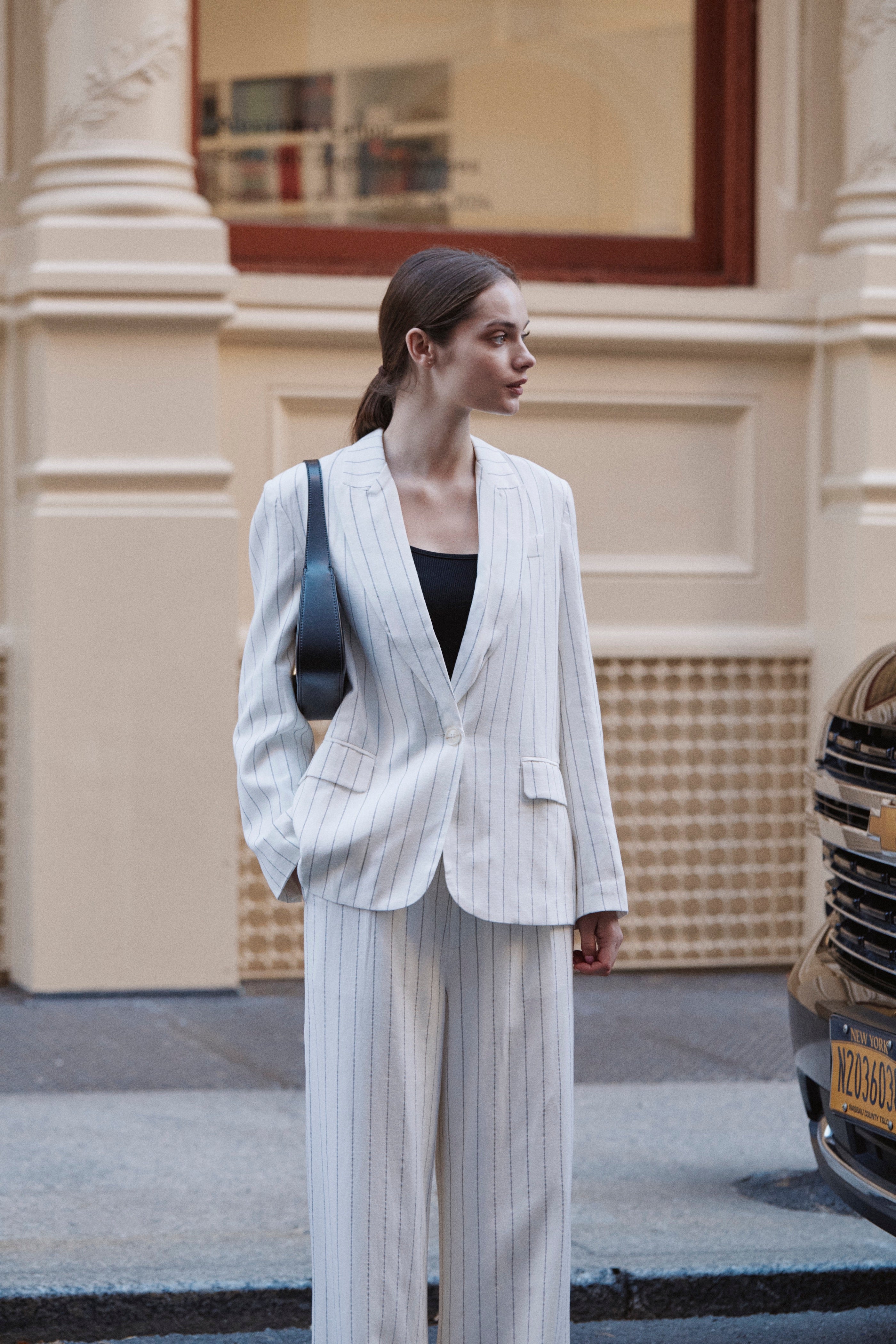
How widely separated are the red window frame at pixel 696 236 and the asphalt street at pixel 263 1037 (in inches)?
111

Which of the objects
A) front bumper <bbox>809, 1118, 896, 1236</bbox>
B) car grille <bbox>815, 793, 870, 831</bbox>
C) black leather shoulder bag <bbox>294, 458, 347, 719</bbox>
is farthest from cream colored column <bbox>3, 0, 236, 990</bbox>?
black leather shoulder bag <bbox>294, 458, 347, 719</bbox>

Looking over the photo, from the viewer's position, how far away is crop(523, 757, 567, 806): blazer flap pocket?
8.99ft

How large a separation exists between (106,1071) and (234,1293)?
1739 mm

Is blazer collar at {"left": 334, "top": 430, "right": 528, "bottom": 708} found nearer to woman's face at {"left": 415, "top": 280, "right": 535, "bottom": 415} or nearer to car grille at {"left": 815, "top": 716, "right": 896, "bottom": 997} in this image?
woman's face at {"left": 415, "top": 280, "right": 535, "bottom": 415}

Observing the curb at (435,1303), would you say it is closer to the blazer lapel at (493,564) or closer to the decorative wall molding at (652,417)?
the blazer lapel at (493,564)

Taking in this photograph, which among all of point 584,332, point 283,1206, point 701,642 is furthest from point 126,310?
point 283,1206

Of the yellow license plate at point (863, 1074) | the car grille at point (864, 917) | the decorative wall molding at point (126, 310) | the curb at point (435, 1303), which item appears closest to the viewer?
the yellow license plate at point (863, 1074)

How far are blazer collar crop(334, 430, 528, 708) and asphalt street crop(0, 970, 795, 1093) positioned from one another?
2916 mm

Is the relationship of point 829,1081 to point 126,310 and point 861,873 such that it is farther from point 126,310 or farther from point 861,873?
point 126,310

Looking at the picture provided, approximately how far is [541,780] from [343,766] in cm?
31

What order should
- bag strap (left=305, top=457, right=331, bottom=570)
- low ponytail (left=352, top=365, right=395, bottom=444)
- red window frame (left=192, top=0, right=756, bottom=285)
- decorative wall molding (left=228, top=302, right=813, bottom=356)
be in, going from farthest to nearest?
red window frame (left=192, top=0, right=756, bottom=285) < decorative wall molding (left=228, top=302, right=813, bottom=356) < low ponytail (left=352, top=365, right=395, bottom=444) < bag strap (left=305, top=457, right=331, bottom=570)

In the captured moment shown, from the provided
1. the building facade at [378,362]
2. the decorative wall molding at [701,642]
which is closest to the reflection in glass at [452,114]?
the building facade at [378,362]

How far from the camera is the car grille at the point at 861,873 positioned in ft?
11.1

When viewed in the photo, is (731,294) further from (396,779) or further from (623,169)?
(396,779)
